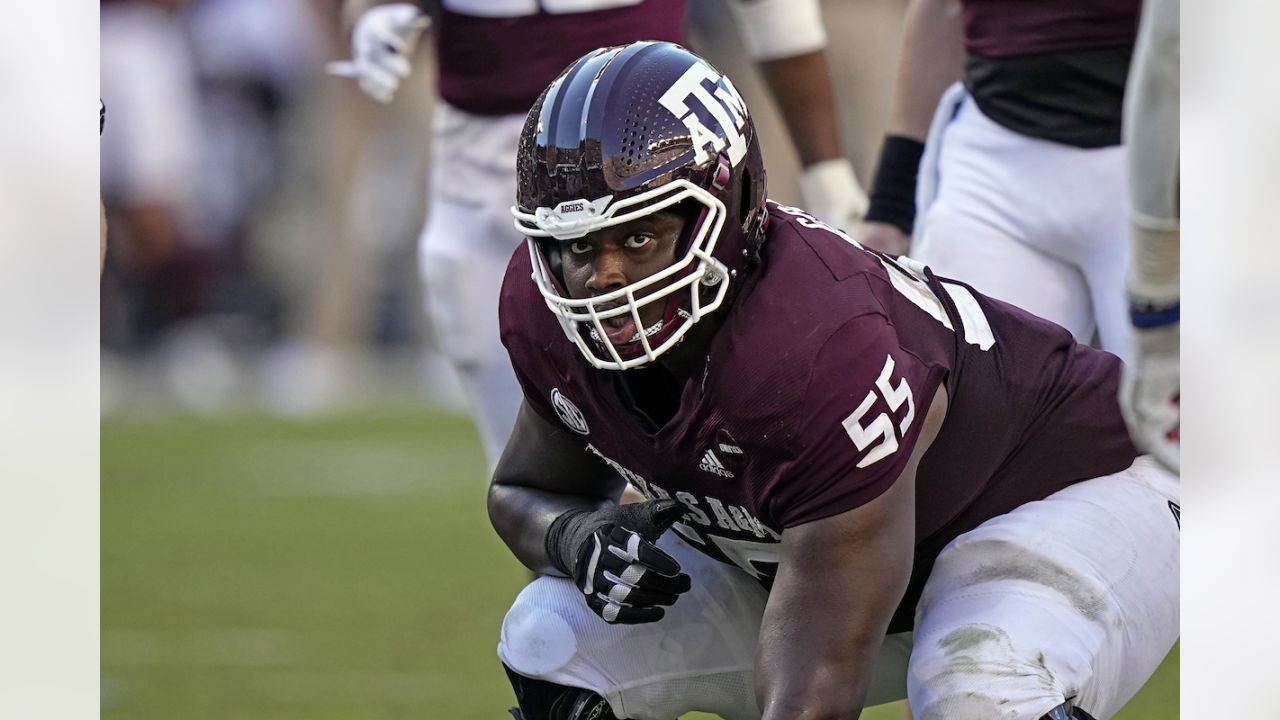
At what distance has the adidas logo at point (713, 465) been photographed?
171 cm

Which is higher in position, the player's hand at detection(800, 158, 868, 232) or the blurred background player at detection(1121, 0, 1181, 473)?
the blurred background player at detection(1121, 0, 1181, 473)

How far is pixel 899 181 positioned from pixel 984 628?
135 centimetres

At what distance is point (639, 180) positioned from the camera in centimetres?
167

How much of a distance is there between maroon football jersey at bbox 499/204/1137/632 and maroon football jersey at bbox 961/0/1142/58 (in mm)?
720

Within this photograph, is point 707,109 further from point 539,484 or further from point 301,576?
point 301,576

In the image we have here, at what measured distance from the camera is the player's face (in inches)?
66.2

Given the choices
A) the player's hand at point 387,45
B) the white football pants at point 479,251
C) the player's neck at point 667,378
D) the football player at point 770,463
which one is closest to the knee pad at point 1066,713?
the football player at point 770,463

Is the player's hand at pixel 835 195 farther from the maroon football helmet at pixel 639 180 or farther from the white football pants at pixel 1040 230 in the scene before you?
the maroon football helmet at pixel 639 180

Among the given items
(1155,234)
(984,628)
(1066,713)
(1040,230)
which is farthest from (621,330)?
(1040,230)

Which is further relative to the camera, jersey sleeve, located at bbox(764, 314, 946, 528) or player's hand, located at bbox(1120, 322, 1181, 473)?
player's hand, located at bbox(1120, 322, 1181, 473)

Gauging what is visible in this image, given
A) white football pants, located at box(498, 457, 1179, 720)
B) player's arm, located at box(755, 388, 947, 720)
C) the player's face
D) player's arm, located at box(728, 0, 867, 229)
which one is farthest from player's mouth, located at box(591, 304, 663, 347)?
player's arm, located at box(728, 0, 867, 229)

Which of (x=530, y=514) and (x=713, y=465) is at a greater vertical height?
(x=713, y=465)

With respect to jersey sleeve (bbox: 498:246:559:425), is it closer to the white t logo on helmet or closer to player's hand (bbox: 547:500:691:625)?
player's hand (bbox: 547:500:691:625)

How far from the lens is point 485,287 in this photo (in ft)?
9.94
